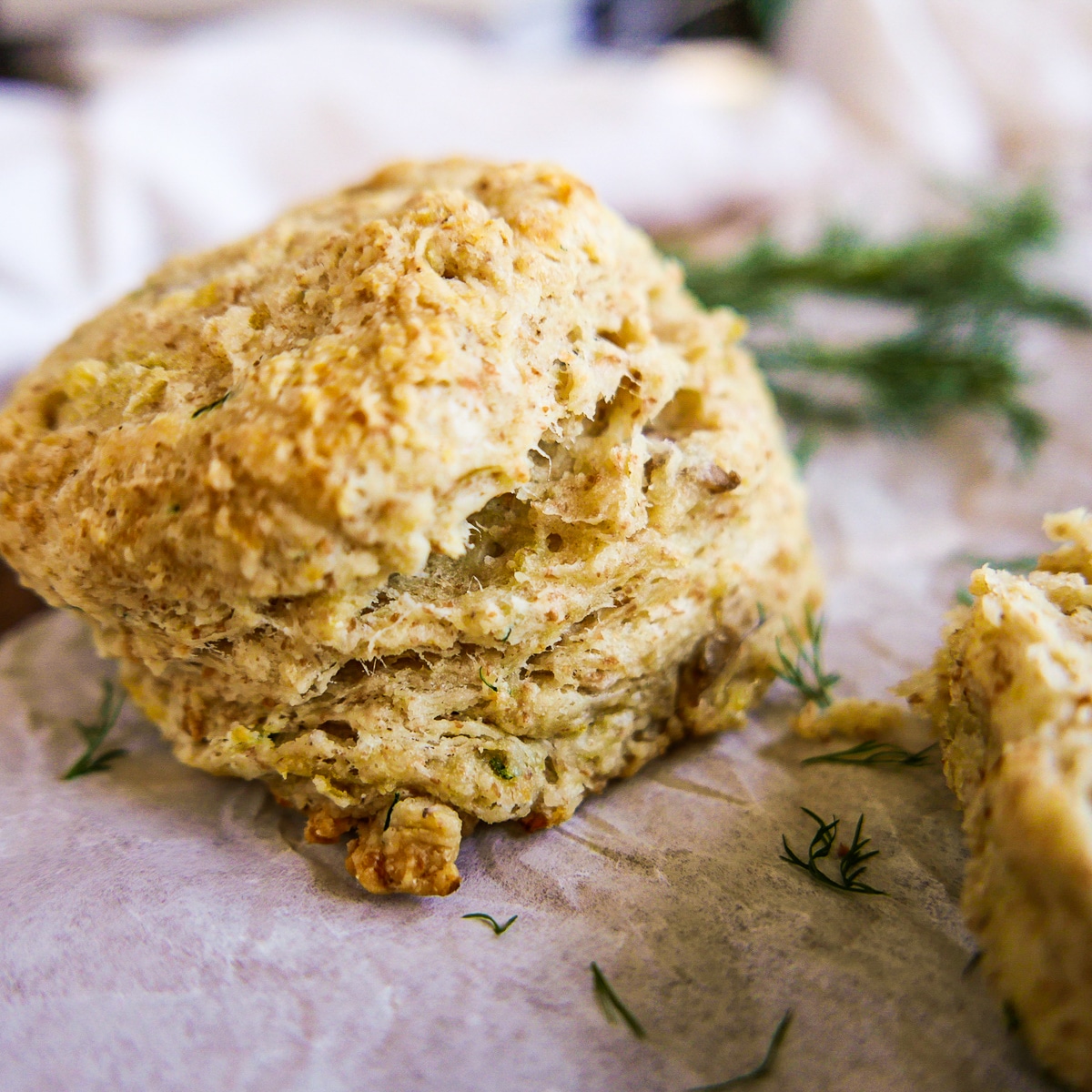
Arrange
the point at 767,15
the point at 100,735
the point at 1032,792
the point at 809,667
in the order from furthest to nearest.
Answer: the point at 767,15 → the point at 809,667 → the point at 100,735 → the point at 1032,792

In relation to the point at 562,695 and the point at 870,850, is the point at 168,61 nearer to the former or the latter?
the point at 562,695

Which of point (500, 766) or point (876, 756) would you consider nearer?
point (500, 766)

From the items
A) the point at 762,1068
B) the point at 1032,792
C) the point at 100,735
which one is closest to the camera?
the point at 1032,792

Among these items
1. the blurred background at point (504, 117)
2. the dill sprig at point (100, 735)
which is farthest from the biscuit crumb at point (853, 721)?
the blurred background at point (504, 117)

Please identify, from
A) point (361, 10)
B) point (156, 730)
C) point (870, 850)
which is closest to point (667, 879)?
point (870, 850)

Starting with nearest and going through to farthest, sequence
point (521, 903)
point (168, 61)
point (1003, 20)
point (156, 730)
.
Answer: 1. point (521, 903)
2. point (156, 730)
3. point (168, 61)
4. point (1003, 20)

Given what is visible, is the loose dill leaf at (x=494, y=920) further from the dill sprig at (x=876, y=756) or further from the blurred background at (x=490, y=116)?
the blurred background at (x=490, y=116)

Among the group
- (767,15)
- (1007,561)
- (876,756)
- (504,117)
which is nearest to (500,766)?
(876,756)

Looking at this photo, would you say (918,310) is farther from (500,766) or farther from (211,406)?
(211,406)
